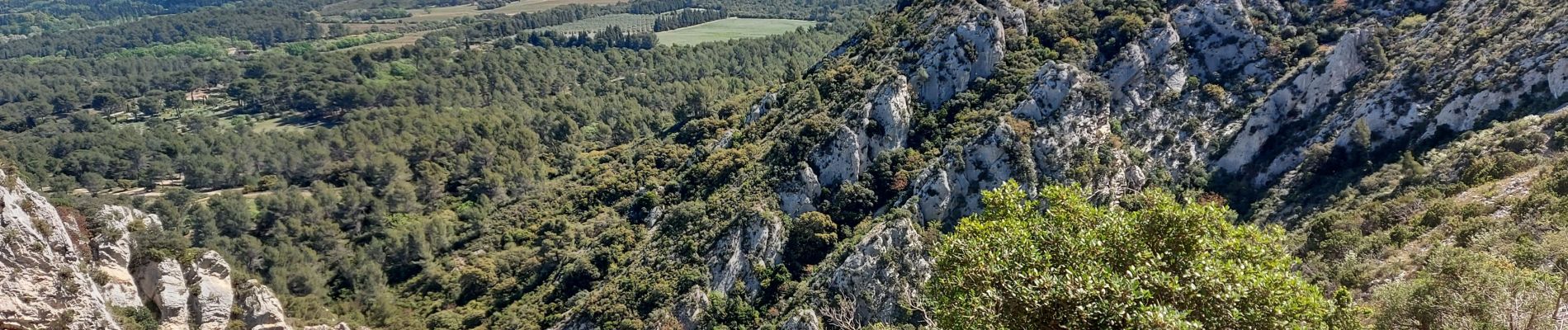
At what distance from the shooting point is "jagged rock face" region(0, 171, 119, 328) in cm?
2647

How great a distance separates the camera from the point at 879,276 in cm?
4703

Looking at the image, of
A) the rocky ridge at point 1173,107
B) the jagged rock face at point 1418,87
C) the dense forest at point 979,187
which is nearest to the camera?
the dense forest at point 979,187

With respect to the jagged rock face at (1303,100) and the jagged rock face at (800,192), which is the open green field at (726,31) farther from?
the jagged rock face at (1303,100)

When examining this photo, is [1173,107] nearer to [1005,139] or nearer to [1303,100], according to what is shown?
[1303,100]

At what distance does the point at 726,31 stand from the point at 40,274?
158887mm

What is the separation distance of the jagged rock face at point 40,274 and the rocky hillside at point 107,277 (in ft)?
0.11

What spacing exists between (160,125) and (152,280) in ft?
342

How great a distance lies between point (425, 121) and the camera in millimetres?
101312

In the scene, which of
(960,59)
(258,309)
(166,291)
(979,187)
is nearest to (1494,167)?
(979,187)

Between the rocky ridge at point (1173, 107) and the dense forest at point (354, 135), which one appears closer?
the rocky ridge at point (1173, 107)

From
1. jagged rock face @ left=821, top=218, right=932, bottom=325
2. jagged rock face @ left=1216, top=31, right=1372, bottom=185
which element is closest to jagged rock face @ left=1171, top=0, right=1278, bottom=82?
jagged rock face @ left=1216, top=31, right=1372, bottom=185

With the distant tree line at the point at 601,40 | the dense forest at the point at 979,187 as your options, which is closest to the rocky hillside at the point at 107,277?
the dense forest at the point at 979,187

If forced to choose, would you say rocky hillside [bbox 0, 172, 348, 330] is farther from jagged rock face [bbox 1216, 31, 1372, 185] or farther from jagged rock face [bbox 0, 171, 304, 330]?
jagged rock face [bbox 1216, 31, 1372, 185]

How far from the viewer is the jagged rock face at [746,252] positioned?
51125 millimetres
